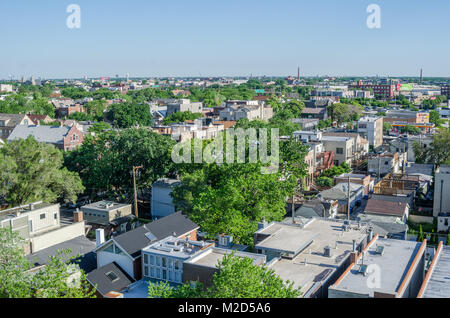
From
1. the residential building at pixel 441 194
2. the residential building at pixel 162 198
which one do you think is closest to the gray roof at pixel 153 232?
the residential building at pixel 162 198

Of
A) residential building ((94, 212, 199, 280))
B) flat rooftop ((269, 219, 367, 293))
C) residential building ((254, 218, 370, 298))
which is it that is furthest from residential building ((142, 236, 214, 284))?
flat rooftop ((269, 219, 367, 293))

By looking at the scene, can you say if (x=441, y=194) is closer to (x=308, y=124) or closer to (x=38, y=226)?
(x=38, y=226)

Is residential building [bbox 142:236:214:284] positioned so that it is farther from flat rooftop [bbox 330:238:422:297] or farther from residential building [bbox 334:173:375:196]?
residential building [bbox 334:173:375:196]

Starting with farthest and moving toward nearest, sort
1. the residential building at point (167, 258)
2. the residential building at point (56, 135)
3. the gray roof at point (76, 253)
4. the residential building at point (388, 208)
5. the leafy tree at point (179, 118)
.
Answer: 1. the leafy tree at point (179, 118)
2. the residential building at point (56, 135)
3. the residential building at point (388, 208)
4. the gray roof at point (76, 253)
5. the residential building at point (167, 258)

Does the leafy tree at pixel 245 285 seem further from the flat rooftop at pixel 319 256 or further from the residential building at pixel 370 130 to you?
the residential building at pixel 370 130

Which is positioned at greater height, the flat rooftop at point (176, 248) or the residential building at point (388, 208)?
the flat rooftop at point (176, 248)
